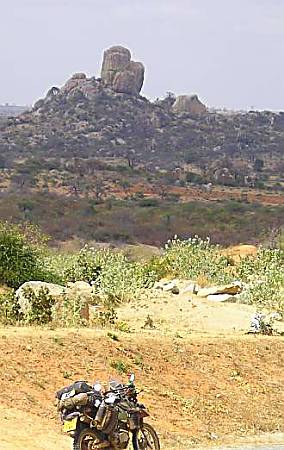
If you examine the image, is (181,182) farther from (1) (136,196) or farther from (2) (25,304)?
(2) (25,304)

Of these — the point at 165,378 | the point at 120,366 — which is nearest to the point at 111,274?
the point at 165,378

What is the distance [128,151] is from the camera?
87.4 meters

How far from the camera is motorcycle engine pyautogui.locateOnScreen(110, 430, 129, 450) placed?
738 centimetres

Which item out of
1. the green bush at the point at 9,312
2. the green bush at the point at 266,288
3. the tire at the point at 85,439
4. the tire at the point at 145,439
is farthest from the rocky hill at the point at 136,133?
the tire at the point at 85,439

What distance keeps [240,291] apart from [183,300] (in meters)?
1.68

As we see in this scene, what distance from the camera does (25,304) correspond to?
13.0m

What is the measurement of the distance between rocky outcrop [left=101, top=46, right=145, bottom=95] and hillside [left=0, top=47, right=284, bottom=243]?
118mm

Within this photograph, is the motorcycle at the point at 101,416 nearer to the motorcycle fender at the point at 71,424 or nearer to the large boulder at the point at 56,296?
the motorcycle fender at the point at 71,424

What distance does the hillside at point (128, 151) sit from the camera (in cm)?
6469

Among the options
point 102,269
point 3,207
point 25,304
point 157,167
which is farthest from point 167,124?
point 25,304

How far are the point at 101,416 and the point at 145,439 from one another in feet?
2.05

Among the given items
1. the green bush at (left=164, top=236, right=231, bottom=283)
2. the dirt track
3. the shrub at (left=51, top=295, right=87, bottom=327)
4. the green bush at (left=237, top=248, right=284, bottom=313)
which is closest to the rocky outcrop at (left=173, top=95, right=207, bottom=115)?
the green bush at (left=164, top=236, right=231, bottom=283)

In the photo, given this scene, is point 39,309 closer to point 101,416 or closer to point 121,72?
point 101,416

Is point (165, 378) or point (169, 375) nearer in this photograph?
point (165, 378)
